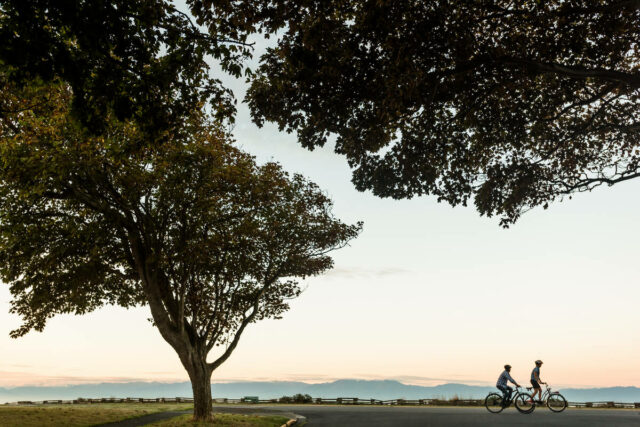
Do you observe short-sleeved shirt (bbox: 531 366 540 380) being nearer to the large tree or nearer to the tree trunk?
the large tree

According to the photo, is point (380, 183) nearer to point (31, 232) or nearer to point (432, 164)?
point (432, 164)

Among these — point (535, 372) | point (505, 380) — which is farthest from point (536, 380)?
point (505, 380)

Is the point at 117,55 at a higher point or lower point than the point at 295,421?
higher

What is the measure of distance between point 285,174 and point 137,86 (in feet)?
39.7

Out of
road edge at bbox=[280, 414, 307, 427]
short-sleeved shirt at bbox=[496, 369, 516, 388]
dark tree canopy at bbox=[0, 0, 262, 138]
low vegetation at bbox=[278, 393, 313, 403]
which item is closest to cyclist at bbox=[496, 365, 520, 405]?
short-sleeved shirt at bbox=[496, 369, 516, 388]

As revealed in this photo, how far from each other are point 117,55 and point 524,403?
20.4 metres

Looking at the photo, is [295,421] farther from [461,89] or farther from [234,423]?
[461,89]

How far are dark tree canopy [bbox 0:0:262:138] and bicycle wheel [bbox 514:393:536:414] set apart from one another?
17.5 metres

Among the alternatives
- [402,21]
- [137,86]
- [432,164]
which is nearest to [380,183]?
[432,164]

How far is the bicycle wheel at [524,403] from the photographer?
70.8 feet

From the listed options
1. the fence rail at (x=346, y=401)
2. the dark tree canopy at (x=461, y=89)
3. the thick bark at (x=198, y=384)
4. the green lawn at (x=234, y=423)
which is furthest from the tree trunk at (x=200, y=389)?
the fence rail at (x=346, y=401)

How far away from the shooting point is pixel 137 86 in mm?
10867

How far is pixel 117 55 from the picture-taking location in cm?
1058

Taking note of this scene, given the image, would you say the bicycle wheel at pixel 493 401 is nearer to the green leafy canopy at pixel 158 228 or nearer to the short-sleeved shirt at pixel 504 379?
the short-sleeved shirt at pixel 504 379
